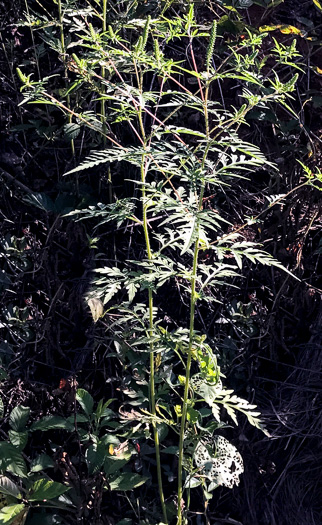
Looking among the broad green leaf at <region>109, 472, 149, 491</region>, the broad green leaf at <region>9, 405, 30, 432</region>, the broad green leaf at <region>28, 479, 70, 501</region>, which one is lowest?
the broad green leaf at <region>109, 472, 149, 491</region>

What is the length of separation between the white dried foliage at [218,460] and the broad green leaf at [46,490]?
468 mm

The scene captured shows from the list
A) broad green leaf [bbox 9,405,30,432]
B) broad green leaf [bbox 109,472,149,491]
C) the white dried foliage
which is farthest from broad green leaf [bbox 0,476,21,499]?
the white dried foliage

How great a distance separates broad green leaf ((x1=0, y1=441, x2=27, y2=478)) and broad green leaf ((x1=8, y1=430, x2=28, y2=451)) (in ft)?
0.07

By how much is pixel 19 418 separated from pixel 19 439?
79 millimetres

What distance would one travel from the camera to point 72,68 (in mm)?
2391

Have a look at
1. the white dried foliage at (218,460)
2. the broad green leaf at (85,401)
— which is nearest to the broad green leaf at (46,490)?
the broad green leaf at (85,401)

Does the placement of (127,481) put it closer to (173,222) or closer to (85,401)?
(85,401)

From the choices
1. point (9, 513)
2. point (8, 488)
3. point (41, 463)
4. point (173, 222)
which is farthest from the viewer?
point (41, 463)

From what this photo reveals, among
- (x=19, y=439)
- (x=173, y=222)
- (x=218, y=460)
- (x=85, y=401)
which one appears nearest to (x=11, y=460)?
(x=19, y=439)

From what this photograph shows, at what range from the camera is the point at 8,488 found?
2111 millimetres

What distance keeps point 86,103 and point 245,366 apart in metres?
1.41

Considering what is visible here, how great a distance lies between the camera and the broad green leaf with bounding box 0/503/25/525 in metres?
1.98

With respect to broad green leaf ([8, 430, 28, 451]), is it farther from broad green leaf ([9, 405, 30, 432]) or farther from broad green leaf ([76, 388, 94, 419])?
broad green leaf ([76, 388, 94, 419])

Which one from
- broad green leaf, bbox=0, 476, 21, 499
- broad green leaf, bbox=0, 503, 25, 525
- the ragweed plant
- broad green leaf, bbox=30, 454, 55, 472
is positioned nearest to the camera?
the ragweed plant
